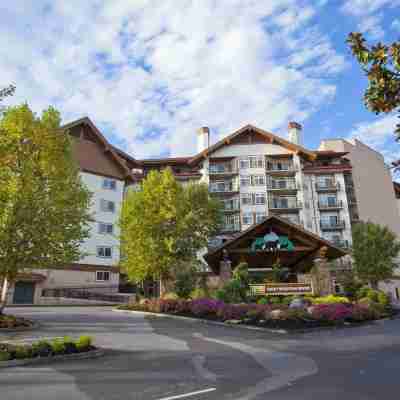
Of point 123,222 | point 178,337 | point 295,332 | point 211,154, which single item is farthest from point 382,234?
point 178,337

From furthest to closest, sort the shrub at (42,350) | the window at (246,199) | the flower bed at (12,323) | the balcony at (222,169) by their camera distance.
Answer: the balcony at (222,169) → the window at (246,199) → the flower bed at (12,323) → the shrub at (42,350)

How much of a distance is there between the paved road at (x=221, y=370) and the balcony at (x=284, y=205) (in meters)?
43.0

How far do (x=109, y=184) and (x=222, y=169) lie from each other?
19.4 m

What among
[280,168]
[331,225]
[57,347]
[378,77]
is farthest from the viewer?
[280,168]

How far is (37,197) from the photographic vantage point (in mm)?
18562

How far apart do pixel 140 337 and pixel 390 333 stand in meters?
10.7

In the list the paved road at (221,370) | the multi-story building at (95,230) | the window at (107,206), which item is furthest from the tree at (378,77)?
the window at (107,206)

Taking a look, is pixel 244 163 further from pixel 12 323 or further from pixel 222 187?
pixel 12 323

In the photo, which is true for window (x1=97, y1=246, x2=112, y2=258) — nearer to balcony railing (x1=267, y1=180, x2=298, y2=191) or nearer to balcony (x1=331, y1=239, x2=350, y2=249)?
balcony railing (x1=267, y1=180, x2=298, y2=191)

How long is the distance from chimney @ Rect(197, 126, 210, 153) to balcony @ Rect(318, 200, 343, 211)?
69.6 feet

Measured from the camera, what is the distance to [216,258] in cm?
2906

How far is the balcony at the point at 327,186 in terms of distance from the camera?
6053cm

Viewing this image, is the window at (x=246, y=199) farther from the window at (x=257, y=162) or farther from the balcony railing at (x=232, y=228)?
the window at (x=257, y=162)

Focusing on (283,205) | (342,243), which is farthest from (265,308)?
(342,243)
